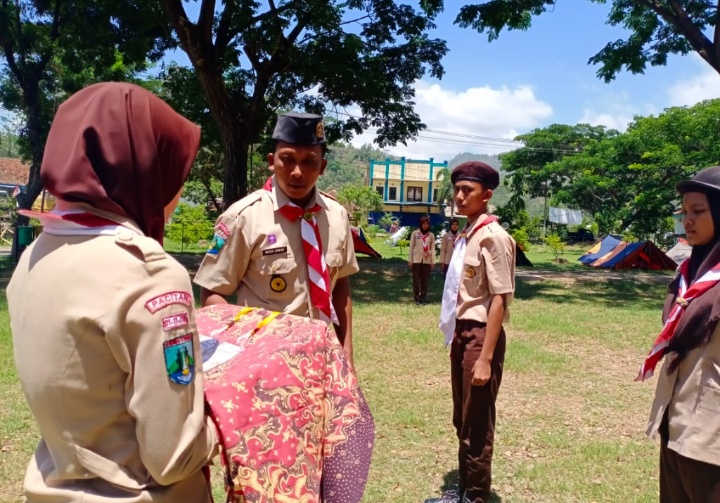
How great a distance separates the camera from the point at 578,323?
9.42 m

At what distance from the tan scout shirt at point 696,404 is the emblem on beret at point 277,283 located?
64.2 inches

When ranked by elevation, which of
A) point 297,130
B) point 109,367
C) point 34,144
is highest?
point 34,144

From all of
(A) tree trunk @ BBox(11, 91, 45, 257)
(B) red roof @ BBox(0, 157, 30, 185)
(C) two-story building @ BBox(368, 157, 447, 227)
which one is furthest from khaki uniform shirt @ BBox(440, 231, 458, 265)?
(C) two-story building @ BBox(368, 157, 447, 227)

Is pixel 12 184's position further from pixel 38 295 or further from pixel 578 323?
pixel 38 295

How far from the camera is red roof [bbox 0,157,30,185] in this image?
47812 mm

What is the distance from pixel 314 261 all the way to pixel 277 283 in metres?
0.18

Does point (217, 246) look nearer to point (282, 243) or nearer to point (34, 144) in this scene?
point (282, 243)

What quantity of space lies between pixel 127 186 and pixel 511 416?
14.5 feet

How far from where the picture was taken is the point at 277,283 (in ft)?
8.31

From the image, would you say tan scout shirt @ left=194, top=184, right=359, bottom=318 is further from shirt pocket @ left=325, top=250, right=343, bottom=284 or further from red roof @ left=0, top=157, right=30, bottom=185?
red roof @ left=0, top=157, right=30, bottom=185

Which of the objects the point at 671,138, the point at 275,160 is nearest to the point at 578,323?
the point at 275,160

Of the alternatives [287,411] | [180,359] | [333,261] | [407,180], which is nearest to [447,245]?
[333,261]

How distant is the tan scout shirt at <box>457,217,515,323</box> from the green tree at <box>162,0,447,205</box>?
9084mm

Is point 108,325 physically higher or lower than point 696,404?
higher
